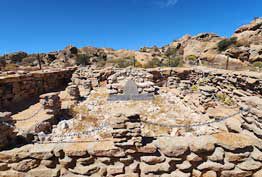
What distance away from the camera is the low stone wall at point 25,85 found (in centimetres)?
818

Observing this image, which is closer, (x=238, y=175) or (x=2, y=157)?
(x=238, y=175)

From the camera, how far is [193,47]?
86.6 ft

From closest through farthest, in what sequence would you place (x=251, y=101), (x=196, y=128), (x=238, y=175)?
(x=238, y=175), (x=251, y=101), (x=196, y=128)

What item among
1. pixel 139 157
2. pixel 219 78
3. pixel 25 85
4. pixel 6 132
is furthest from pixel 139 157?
pixel 25 85

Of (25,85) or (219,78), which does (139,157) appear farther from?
(25,85)

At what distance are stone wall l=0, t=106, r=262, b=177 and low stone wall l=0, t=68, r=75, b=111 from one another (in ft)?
21.4

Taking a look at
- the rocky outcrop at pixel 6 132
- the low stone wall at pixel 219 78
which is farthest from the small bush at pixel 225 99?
the rocky outcrop at pixel 6 132

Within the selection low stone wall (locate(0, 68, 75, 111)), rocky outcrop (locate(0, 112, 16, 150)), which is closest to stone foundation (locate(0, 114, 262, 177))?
rocky outcrop (locate(0, 112, 16, 150))

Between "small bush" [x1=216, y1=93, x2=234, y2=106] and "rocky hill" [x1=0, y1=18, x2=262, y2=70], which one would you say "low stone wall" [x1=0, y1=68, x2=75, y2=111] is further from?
"small bush" [x1=216, y1=93, x2=234, y2=106]

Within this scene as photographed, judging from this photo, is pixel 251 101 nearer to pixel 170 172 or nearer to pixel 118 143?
pixel 170 172

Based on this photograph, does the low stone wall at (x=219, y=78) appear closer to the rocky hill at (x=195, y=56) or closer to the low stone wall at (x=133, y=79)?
the low stone wall at (x=133, y=79)

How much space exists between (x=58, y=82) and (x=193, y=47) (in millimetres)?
20474

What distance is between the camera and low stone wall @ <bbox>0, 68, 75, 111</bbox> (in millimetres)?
8183

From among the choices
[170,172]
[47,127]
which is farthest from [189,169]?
[47,127]
